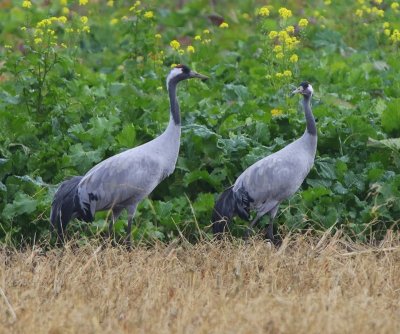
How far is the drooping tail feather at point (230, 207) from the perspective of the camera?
→ 8.31 meters

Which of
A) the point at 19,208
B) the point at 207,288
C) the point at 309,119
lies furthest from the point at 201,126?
the point at 207,288

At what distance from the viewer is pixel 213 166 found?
9.26m

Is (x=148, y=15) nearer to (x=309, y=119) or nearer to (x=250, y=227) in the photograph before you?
(x=309, y=119)

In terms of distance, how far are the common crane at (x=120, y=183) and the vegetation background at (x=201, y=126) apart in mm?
167

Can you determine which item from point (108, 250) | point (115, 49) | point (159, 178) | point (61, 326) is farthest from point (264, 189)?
point (115, 49)

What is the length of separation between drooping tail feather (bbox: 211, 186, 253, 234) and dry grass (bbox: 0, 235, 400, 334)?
455mm

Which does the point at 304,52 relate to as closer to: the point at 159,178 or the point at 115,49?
the point at 115,49

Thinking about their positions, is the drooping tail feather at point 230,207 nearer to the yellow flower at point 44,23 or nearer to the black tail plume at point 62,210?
the black tail plume at point 62,210

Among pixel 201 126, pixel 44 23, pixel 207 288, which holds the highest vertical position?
pixel 44 23

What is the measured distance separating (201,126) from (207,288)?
3.03 meters

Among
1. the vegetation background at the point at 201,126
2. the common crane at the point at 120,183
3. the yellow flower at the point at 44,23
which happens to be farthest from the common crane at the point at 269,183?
the yellow flower at the point at 44,23

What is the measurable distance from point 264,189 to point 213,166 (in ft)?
3.03

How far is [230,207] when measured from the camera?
8.34 metres

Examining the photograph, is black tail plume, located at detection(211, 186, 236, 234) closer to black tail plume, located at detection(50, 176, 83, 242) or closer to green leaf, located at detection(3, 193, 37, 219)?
black tail plume, located at detection(50, 176, 83, 242)
